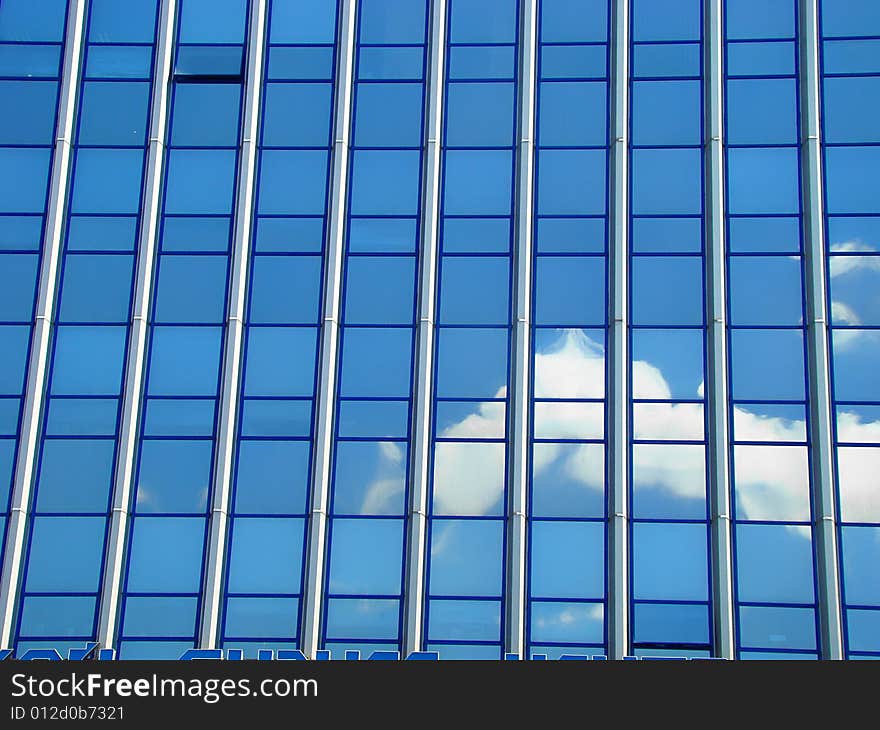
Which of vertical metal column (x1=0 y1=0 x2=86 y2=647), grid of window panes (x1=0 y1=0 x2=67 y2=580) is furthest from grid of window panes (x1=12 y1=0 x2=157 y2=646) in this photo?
grid of window panes (x1=0 y1=0 x2=67 y2=580)

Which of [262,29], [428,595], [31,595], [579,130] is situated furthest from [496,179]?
[31,595]

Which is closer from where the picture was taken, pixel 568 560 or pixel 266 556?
pixel 568 560

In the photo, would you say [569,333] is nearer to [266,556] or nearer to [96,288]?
[266,556]

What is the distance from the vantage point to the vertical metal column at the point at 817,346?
29359 millimetres

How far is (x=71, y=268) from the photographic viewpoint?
32688mm

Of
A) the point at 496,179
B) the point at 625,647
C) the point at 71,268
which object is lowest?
the point at 625,647

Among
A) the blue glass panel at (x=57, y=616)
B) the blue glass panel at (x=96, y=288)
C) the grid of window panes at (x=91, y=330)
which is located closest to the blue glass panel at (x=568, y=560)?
the grid of window panes at (x=91, y=330)

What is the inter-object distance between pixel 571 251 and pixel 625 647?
9060mm

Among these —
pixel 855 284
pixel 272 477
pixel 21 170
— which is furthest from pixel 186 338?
pixel 855 284

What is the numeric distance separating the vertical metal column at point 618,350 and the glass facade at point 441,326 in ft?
0.27

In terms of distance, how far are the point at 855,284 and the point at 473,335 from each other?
867 centimetres

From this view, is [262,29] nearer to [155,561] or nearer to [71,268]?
[71,268]

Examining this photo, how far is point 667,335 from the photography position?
3156 centimetres

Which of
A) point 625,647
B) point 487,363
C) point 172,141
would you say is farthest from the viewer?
point 172,141
